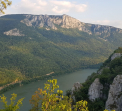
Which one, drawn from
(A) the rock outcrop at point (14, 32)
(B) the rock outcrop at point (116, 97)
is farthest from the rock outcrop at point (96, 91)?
(A) the rock outcrop at point (14, 32)

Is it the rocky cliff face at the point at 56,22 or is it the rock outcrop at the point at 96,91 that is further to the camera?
the rocky cliff face at the point at 56,22

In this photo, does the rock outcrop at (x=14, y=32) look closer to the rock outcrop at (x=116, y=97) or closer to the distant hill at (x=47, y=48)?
the distant hill at (x=47, y=48)

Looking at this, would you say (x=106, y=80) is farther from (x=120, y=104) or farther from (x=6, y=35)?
(x=6, y=35)

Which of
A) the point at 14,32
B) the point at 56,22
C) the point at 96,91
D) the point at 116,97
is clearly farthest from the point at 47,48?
the point at 116,97

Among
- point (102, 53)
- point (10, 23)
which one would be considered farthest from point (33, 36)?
point (102, 53)

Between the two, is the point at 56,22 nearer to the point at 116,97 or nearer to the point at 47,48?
the point at 47,48

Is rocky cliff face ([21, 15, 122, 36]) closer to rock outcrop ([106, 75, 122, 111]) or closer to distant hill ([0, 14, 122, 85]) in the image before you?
distant hill ([0, 14, 122, 85])
